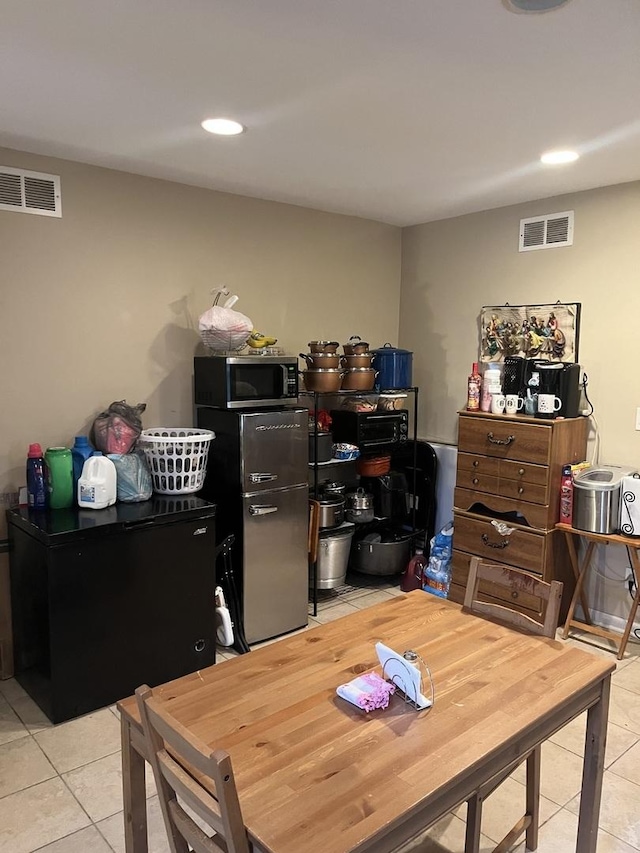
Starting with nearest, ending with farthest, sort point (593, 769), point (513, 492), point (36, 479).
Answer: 1. point (593, 769)
2. point (36, 479)
3. point (513, 492)

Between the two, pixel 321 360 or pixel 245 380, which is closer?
pixel 245 380

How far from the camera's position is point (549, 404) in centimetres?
343

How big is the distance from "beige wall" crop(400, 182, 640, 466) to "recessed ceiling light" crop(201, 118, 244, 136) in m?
2.01

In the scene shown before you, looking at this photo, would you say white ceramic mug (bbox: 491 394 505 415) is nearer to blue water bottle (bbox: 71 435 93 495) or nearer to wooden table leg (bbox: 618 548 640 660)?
wooden table leg (bbox: 618 548 640 660)

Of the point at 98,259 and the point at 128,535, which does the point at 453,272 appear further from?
the point at 128,535

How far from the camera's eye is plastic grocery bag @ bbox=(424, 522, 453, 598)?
13.2ft

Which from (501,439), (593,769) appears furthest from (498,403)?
(593,769)

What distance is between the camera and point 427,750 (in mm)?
1385

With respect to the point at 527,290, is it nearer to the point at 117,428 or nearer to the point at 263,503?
the point at 263,503

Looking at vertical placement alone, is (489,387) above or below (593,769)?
above

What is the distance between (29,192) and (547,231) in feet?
9.18

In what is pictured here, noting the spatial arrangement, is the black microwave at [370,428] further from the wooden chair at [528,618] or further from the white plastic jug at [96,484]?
the wooden chair at [528,618]

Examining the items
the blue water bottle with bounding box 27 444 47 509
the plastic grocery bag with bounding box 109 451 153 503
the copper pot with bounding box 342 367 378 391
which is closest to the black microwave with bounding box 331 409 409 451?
the copper pot with bounding box 342 367 378 391

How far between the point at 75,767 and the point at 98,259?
228 cm
